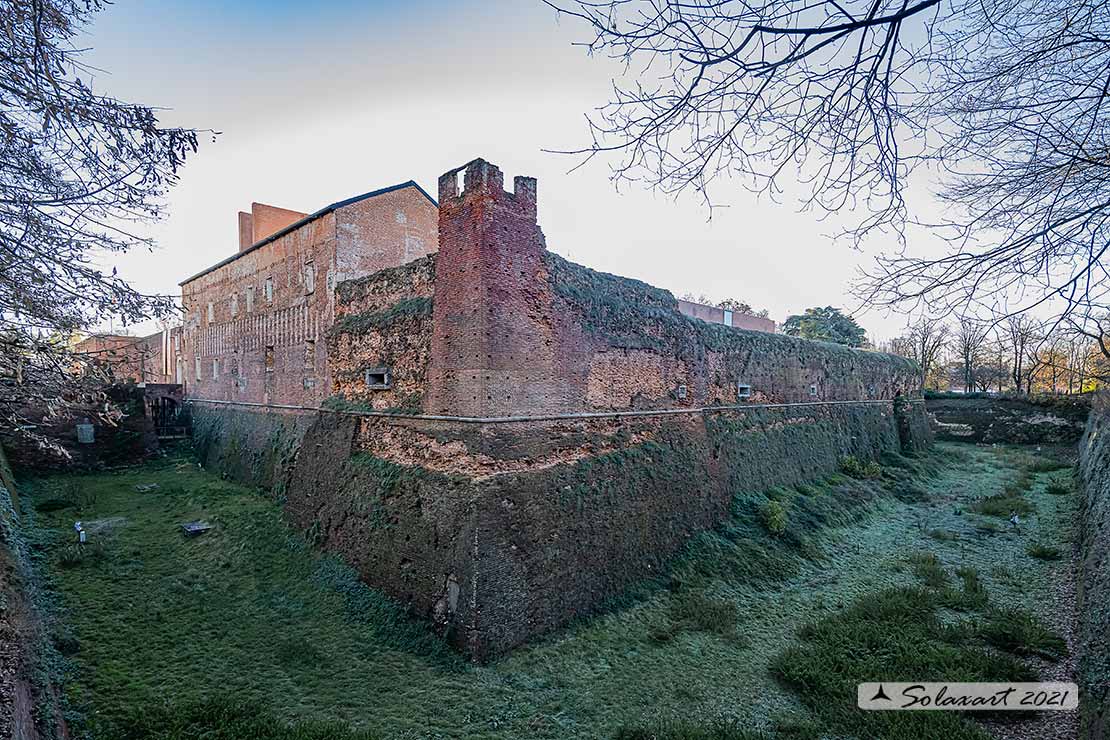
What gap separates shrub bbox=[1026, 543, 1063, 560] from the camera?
31.7 feet

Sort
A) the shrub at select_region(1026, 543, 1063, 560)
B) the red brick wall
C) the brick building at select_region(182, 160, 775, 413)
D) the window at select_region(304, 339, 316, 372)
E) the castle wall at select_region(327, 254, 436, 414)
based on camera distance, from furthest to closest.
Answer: the red brick wall
the window at select_region(304, 339, 316, 372)
the shrub at select_region(1026, 543, 1063, 560)
the castle wall at select_region(327, 254, 436, 414)
the brick building at select_region(182, 160, 775, 413)

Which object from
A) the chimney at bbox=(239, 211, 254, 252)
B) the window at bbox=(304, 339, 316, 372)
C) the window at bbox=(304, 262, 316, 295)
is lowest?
the window at bbox=(304, 339, 316, 372)

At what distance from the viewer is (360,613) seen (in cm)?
749

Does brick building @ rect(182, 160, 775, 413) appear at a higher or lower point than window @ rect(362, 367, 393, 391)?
higher

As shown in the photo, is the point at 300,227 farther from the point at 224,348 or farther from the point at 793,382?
the point at 793,382

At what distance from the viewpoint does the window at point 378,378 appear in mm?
9078

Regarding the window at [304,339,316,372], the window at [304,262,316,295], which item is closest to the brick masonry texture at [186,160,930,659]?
the window at [304,339,316,372]

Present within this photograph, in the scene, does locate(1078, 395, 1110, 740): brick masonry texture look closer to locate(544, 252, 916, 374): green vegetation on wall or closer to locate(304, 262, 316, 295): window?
locate(544, 252, 916, 374): green vegetation on wall

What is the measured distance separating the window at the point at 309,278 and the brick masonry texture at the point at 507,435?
4.69m

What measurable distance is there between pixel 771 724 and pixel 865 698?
3.79ft

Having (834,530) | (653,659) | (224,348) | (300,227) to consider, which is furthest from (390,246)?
(834,530)

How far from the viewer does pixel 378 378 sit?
9.41 m

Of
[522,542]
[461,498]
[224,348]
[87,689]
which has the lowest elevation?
[87,689]

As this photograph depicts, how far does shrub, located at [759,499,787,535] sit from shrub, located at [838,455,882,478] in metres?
6.35
